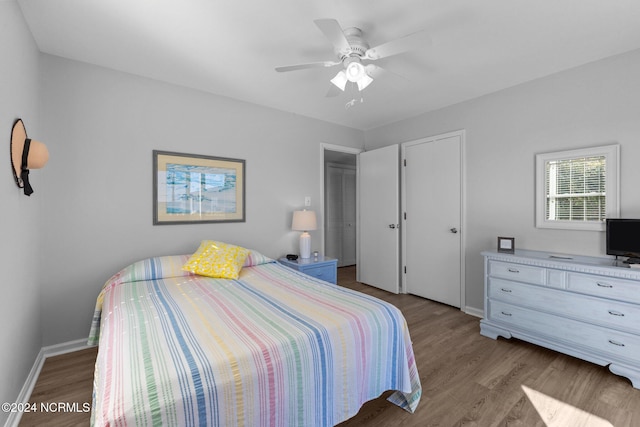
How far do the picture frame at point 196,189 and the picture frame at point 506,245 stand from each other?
2768 mm

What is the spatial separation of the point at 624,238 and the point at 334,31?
2673 mm

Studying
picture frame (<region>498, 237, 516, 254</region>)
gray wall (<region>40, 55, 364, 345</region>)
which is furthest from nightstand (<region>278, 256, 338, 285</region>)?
picture frame (<region>498, 237, 516, 254</region>)

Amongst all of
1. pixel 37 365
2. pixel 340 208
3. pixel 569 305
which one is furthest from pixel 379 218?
pixel 37 365

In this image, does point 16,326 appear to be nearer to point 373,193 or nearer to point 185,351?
point 185,351

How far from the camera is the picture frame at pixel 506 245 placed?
2.83m

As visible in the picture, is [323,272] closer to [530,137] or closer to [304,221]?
[304,221]

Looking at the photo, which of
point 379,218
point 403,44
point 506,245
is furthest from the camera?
point 379,218

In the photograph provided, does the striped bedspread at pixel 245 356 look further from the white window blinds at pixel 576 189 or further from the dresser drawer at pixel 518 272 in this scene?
the white window blinds at pixel 576 189

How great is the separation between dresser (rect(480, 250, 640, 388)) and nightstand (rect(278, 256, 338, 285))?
1.64m

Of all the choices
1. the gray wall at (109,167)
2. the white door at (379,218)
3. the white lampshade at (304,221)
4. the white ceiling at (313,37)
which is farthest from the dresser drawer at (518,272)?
the gray wall at (109,167)

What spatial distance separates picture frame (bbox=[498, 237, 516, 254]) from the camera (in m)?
2.83

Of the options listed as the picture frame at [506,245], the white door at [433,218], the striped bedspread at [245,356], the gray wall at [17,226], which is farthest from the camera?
the white door at [433,218]

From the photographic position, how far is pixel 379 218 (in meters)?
4.32

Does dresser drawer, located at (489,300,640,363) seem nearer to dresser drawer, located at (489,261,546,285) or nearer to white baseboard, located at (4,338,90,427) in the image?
dresser drawer, located at (489,261,546,285)
